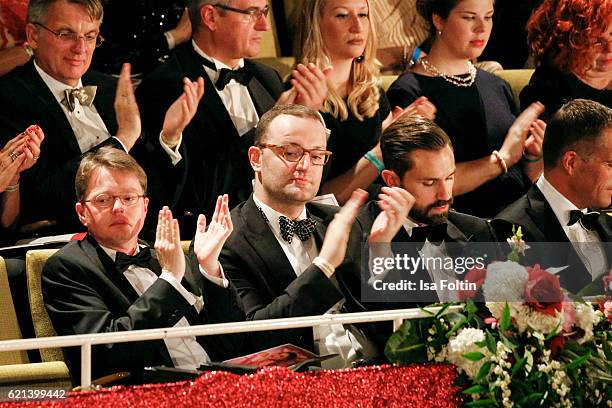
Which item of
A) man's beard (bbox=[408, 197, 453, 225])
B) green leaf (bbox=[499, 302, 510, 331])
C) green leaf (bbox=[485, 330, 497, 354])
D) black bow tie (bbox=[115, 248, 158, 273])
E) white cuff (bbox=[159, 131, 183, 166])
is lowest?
man's beard (bbox=[408, 197, 453, 225])

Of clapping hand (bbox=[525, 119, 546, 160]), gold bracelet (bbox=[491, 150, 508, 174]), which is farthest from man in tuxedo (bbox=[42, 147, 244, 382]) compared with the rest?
clapping hand (bbox=[525, 119, 546, 160])

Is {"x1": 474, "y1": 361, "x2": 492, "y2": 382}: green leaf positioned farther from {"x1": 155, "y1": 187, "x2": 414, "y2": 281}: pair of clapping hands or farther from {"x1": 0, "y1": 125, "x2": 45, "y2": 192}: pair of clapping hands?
{"x1": 0, "y1": 125, "x2": 45, "y2": 192}: pair of clapping hands

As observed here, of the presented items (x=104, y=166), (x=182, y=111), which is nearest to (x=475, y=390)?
(x=104, y=166)

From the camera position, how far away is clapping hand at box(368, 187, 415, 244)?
13.5 feet

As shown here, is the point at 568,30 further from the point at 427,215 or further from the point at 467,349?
the point at 467,349

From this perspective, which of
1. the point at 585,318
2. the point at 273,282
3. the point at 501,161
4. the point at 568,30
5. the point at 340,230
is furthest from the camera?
the point at 568,30

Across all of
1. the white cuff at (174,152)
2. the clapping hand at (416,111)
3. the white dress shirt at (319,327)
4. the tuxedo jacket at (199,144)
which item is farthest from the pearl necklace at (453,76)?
the white cuff at (174,152)

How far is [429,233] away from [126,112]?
118 centimetres

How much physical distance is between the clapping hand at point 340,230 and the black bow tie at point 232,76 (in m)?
0.59

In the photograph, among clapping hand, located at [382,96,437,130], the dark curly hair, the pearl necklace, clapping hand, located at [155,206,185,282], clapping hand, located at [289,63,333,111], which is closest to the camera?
clapping hand, located at [155,206,185,282]

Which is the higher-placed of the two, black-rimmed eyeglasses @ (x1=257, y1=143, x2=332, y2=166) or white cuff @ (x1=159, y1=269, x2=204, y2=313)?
black-rimmed eyeglasses @ (x1=257, y1=143, x2=332, y2=166)

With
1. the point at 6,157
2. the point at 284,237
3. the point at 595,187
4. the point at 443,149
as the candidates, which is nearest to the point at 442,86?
the point at 443,149

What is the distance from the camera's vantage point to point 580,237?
14.3 feet

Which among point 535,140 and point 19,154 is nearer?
point 19,154
